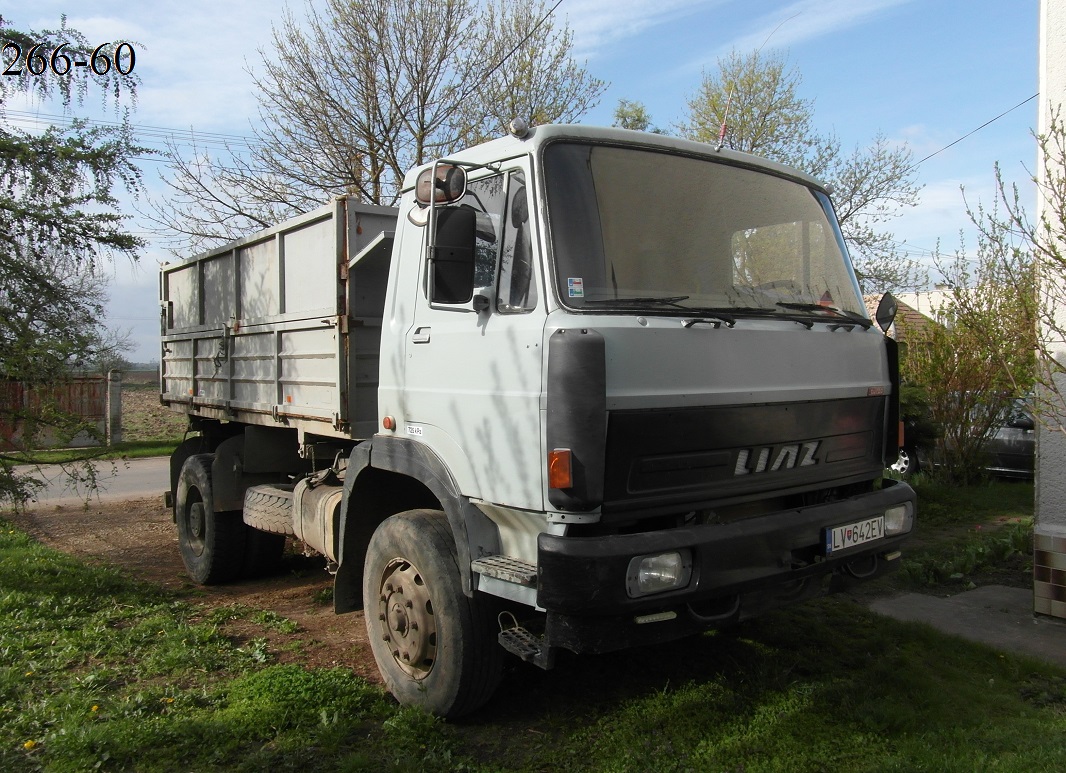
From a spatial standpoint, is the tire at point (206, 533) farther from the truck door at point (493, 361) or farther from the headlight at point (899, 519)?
the headlight at point (899, 519)

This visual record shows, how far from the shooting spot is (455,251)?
11.9 ft

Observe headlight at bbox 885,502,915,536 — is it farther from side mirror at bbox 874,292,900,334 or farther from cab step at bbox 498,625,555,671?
cab step at bbox 498,625,555,671

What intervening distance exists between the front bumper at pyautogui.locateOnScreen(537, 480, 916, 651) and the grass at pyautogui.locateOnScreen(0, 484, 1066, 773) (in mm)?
650

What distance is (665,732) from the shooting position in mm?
3787

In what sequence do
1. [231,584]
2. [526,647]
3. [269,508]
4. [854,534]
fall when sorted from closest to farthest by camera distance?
1. [526,647]
2. [854,534]
3. [269,508]
4. [231,584]

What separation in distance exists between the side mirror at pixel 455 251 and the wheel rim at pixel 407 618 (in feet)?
4.38

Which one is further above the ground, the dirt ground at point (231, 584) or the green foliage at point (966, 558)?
the green foliage at point (966, 558)

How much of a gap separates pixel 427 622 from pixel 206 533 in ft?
12.3

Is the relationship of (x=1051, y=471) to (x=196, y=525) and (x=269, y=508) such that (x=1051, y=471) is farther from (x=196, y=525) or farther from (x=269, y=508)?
(x=196, y=525)

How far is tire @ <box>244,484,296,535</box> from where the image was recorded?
19.2 ft

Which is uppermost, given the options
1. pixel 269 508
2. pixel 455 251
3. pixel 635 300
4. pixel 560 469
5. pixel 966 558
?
pixel 455 251

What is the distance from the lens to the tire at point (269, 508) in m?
5.84

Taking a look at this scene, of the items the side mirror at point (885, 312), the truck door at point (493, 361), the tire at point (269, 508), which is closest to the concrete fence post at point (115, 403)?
the tire at point (269, 508)

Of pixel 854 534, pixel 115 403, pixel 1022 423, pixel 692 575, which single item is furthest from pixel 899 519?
pixel 115 403
